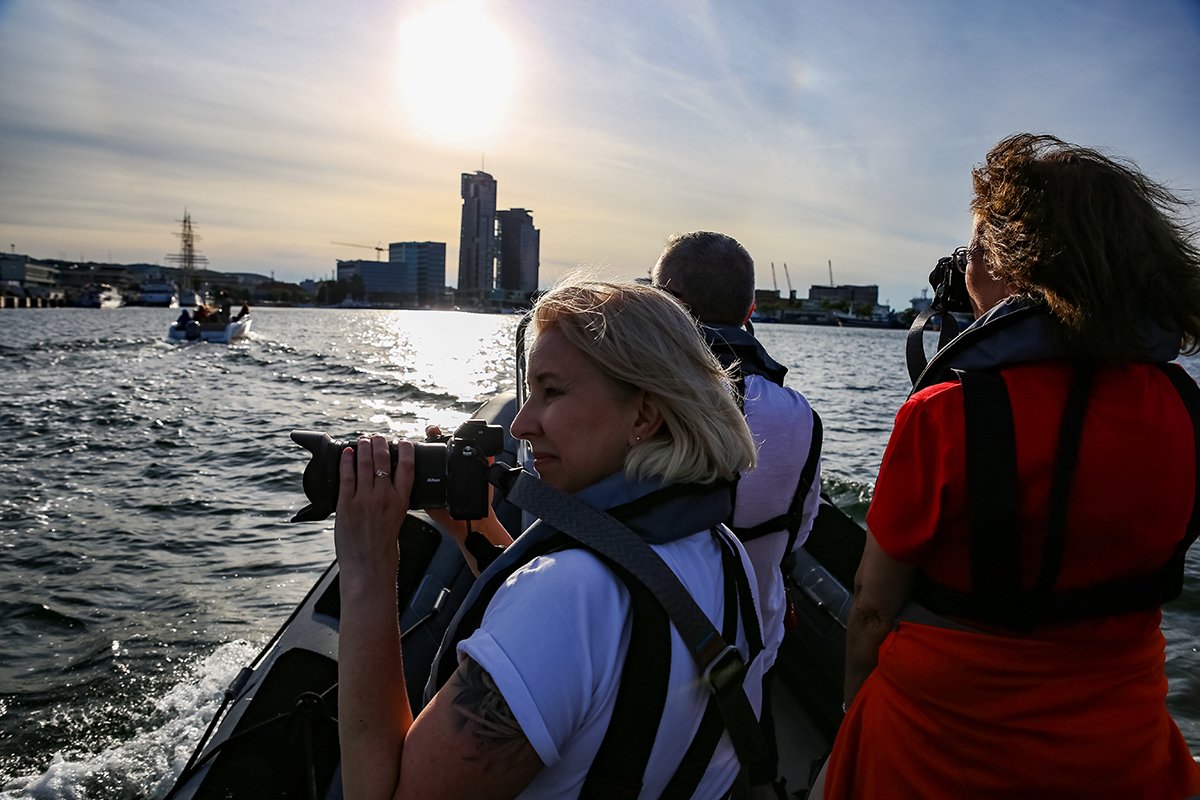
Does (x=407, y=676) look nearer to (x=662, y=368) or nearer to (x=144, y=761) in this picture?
(x=662, y=368)

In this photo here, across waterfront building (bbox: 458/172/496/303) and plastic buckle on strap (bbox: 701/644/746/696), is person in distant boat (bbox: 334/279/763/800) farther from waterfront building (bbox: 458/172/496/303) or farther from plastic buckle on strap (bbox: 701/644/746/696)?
waterfront building (bbox: 458/172/496/303)

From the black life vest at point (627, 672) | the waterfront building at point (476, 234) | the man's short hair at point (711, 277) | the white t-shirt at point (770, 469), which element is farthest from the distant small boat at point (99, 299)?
the black life vest at point (627, 672)

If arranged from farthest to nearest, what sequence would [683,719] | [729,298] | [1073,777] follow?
1. [729,298]
2. [1073,777]
3. [683,719]

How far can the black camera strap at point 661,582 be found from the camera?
45.2 inches

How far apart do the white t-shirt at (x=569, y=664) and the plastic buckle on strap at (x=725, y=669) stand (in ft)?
0.08

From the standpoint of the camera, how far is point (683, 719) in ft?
3.93

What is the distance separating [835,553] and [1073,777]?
326cm

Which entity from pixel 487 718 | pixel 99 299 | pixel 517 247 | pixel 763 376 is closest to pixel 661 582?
pixel 487 718

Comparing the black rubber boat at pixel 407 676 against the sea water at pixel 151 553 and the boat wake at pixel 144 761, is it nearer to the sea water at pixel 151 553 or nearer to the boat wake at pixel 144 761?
the boat wake at pixel 144 761

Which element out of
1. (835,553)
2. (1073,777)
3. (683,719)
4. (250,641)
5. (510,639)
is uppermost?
(510,639)

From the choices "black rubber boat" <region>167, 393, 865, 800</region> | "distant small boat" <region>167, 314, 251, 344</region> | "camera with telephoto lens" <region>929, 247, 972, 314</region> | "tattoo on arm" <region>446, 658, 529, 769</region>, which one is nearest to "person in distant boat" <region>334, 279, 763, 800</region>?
"tattoo on arm" <region>446, 658, 529, 769</region>

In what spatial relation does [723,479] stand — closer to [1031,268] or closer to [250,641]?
[1031,268]

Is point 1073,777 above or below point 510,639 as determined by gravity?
below

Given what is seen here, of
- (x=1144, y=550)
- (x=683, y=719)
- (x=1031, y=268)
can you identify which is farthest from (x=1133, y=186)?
(x=683, y=719)
